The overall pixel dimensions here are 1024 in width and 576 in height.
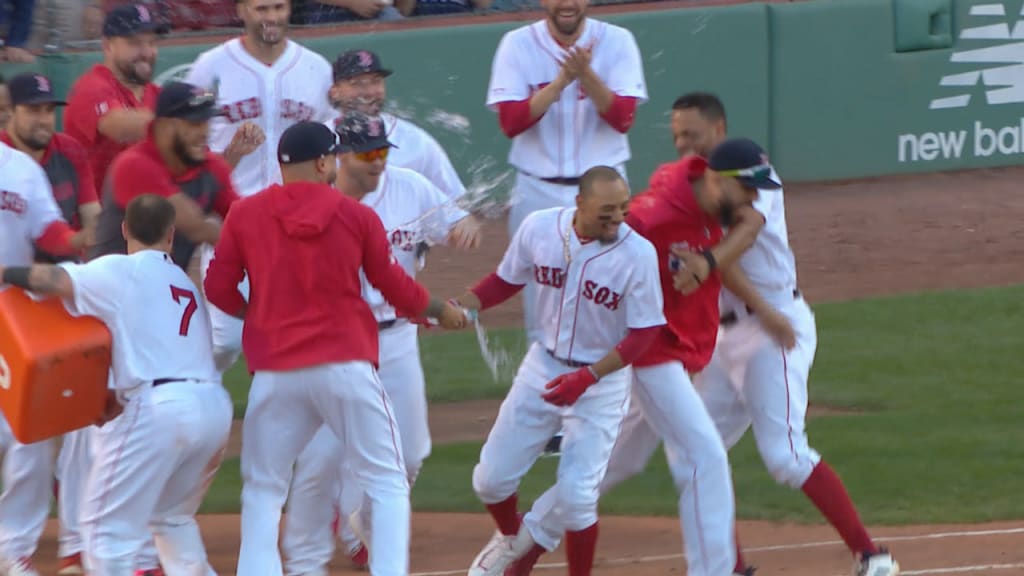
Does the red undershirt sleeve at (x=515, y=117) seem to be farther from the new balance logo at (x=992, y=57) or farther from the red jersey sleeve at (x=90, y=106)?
the new balance logo at (x=992, y=57)

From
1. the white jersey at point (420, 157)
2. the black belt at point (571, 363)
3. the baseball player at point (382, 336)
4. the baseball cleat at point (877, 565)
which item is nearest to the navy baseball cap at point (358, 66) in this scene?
the white jersey at point (420, 157)

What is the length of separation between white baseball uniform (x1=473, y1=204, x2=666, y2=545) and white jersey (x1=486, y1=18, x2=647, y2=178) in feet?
6.75

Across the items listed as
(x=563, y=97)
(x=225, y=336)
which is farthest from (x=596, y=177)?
(x=563, y=97)

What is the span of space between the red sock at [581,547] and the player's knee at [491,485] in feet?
0.97

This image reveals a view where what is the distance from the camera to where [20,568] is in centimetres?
645

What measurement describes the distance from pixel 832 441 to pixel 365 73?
3.31 m

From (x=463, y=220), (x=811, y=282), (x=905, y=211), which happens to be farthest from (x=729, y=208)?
(x=905, y=211)

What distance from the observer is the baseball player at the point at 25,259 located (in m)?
6.46

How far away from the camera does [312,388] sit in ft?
18.6

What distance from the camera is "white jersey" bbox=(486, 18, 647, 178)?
329 inches

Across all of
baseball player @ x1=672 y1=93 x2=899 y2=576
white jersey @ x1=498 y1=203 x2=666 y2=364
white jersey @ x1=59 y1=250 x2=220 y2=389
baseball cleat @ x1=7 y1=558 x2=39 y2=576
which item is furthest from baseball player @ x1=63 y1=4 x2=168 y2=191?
baseball player @ x1=672 y1=93 x2=899 y2=576

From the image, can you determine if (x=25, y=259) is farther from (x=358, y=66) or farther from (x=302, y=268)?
(x=302, y=268)

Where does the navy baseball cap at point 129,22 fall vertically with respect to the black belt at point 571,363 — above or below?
above

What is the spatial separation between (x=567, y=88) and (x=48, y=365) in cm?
352
